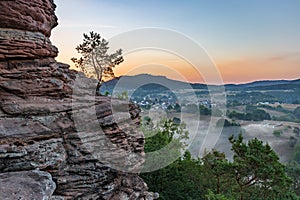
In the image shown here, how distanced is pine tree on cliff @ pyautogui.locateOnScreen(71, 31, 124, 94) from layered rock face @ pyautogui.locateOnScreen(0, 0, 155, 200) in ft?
36.7

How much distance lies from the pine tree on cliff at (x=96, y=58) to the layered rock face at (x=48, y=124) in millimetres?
11190

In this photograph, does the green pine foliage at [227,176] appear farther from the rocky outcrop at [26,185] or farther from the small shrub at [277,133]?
the small shrub at [277,133]

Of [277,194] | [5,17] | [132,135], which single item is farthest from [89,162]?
[277,194]

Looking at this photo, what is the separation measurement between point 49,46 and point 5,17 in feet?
5.39

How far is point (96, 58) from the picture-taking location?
21.8 m

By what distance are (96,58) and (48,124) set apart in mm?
14108

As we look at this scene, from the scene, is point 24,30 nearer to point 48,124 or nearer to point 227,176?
point 48,124

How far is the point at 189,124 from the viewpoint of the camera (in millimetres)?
29219

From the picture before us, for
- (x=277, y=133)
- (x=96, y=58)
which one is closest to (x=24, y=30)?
(x=96, y=58)

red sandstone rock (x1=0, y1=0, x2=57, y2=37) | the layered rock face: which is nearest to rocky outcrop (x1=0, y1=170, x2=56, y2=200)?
the layered rock face

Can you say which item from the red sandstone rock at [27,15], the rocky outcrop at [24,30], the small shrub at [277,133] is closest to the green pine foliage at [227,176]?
the rocky outcrop at [24,30]

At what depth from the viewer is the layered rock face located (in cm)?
748

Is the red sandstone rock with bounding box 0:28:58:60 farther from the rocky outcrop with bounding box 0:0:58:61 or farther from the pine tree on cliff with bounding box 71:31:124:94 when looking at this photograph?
the pine tree on cliff with bounding box 71:31:124:94

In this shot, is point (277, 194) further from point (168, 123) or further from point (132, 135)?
point (168, 123)
